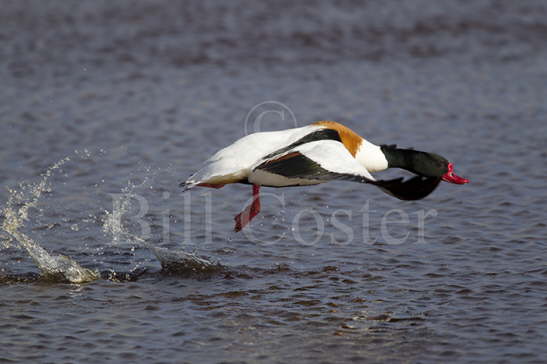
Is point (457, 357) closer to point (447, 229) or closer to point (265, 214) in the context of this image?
point (447, 229)

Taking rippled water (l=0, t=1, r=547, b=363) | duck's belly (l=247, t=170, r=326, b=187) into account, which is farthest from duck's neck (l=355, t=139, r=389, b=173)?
rippled water (l=0, t=1, r=547, b=363)

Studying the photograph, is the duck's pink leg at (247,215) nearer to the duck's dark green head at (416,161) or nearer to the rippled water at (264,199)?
the rippled water at (264,199)

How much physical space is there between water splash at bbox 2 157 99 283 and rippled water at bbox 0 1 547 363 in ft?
0.09

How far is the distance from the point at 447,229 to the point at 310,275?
137 centimetres

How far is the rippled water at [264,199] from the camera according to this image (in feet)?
16.7

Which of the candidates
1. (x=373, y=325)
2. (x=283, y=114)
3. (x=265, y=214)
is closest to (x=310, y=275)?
(x=373, y=325)

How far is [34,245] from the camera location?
6.16 meters

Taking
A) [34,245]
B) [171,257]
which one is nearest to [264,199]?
[171,257]

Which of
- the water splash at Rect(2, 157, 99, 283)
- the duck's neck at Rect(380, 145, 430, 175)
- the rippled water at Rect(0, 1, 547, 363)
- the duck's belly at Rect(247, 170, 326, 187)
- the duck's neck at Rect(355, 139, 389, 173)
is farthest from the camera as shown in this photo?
the duck's neck at Rect(380, 145, 430, 175)

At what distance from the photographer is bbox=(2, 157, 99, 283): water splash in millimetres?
5887

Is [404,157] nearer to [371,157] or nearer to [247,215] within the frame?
[371,157]

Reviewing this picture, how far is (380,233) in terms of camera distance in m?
6.83

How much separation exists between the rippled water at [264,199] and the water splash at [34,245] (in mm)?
26

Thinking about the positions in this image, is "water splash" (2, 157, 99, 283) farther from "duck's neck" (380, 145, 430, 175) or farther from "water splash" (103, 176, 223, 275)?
"duck's neck" (380, 145, 430, 175)
